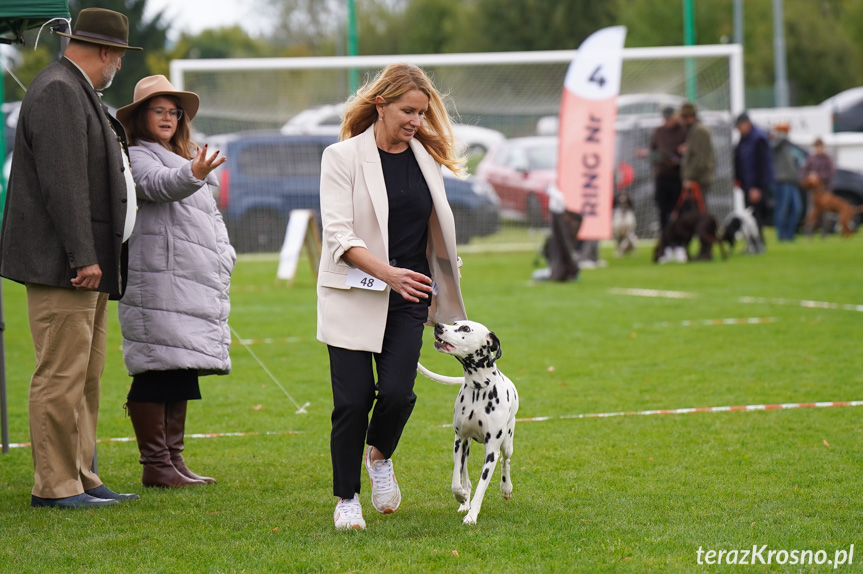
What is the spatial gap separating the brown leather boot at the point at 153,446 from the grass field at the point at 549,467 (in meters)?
0.11

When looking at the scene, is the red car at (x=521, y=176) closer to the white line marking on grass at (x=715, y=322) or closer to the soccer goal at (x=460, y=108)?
the soccer goal at (x=460, y=108)

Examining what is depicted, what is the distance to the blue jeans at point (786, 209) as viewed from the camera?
22.1 m

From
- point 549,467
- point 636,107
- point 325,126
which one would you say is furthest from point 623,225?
point 549,467

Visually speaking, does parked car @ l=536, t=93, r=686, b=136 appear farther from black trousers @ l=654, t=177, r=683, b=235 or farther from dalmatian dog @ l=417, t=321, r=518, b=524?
dalmatian dog @ l=417, t=321, r=518, b=524

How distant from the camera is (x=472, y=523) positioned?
4730 mm

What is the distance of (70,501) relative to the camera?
5.24 m

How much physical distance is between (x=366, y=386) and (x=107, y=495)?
158 cm

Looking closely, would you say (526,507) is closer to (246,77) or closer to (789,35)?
(246,77)

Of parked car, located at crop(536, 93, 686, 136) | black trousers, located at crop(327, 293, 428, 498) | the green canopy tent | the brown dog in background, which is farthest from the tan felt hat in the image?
the brown dog in background

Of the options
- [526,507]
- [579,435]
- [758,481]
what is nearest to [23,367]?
[579,435]

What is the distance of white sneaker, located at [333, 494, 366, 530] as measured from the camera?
186 inches

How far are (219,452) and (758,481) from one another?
9.84 ft

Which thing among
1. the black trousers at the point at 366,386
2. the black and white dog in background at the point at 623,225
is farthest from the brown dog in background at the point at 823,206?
the black trousers at the point at 366,386

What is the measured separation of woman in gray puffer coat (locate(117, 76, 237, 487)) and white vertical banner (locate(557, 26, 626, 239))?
35.1 feet
